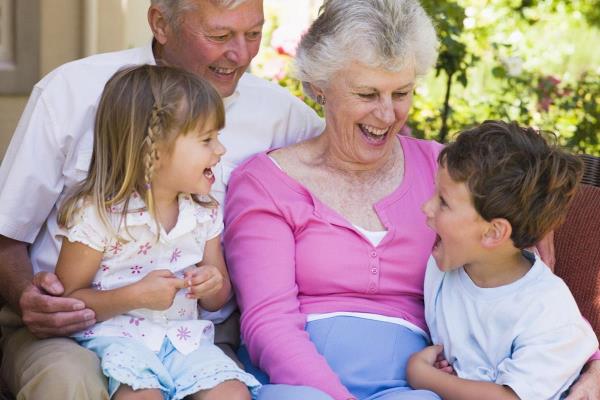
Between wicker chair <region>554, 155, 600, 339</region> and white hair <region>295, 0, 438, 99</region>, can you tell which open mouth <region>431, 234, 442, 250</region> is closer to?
wicker chair <region>554, 155, 600, 339</region>

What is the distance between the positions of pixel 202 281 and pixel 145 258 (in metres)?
0.15

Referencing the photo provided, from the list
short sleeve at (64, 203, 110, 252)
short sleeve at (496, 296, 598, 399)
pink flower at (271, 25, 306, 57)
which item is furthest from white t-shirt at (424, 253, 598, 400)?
pink flower at (271, 25, 306, 57)

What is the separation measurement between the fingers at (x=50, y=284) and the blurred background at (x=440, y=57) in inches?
76.3

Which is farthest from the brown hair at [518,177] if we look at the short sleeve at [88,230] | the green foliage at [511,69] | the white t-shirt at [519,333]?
the green foliage at [511,69]

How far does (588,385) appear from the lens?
2.33 meters

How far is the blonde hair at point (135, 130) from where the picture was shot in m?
2.28

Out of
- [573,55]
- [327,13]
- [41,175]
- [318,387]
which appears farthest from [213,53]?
[573,55]

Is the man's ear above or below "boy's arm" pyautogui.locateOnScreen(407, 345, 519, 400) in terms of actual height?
above

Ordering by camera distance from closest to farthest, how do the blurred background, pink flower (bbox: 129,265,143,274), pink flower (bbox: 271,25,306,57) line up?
pink flower (bbox: 129,265,143,274), the blurred background, pink flower (bbox: 271,25,306,57)

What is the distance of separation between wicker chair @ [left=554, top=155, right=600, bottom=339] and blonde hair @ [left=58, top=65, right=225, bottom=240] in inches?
42.2

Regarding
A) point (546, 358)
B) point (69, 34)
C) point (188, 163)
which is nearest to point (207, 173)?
point (188, 163)

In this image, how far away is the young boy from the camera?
2.28 metres

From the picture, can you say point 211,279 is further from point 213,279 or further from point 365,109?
point 365,109

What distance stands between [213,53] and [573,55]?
5.00m
